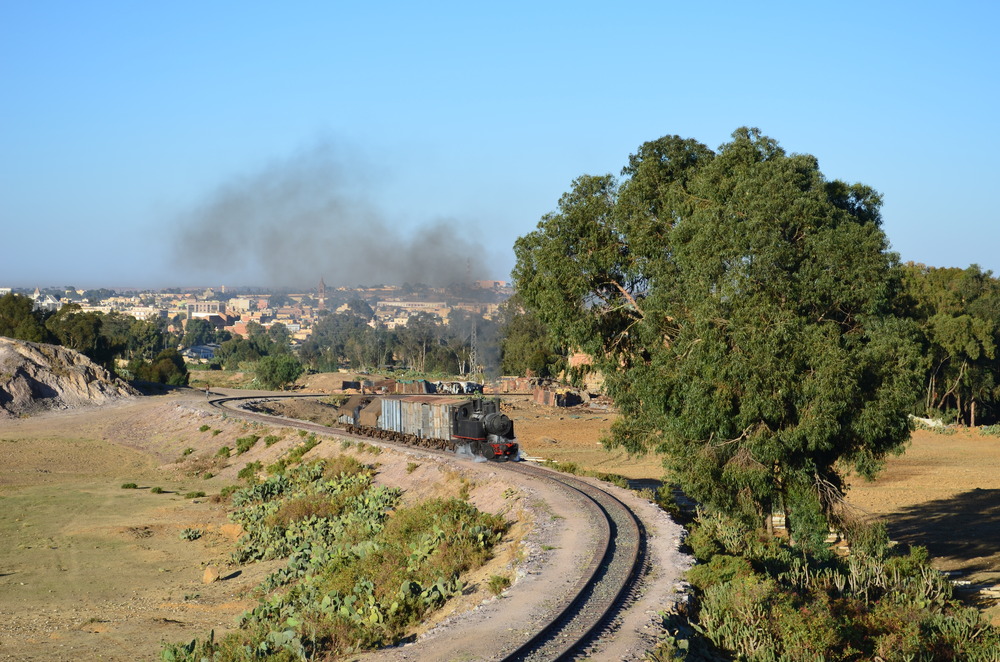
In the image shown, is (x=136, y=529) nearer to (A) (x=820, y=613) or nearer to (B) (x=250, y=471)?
(B) (x=250, y=471)

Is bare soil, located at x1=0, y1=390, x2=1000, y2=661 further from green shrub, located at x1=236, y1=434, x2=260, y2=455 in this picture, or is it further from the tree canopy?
the tree canopy

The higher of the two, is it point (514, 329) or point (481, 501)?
point (514, 329)

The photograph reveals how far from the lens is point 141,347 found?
512 ft

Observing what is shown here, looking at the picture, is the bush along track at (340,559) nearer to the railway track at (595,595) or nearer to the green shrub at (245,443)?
the railway track at (595,595)

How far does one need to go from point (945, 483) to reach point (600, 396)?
51.6 m

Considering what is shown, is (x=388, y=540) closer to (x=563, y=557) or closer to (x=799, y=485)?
(x=563, y=557)

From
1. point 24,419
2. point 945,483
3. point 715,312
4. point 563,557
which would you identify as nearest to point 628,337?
point 715,312

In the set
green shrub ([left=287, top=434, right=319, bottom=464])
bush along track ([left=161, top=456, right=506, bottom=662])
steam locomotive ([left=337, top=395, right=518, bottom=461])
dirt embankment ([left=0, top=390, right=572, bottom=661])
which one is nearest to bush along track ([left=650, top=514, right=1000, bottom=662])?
dirt embankment ([left=0, top=390, right=572, bottom=661])

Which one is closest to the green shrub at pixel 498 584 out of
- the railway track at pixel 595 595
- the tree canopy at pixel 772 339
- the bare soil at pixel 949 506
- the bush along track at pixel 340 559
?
the bush along track at pixel 340 559

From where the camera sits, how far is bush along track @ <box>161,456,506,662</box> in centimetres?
1889

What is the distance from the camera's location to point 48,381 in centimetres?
8219

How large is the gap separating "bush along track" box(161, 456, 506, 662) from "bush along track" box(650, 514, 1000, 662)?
631 cm

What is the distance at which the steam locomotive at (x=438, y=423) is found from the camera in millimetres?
40594

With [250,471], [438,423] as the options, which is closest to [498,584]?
[438,423]
